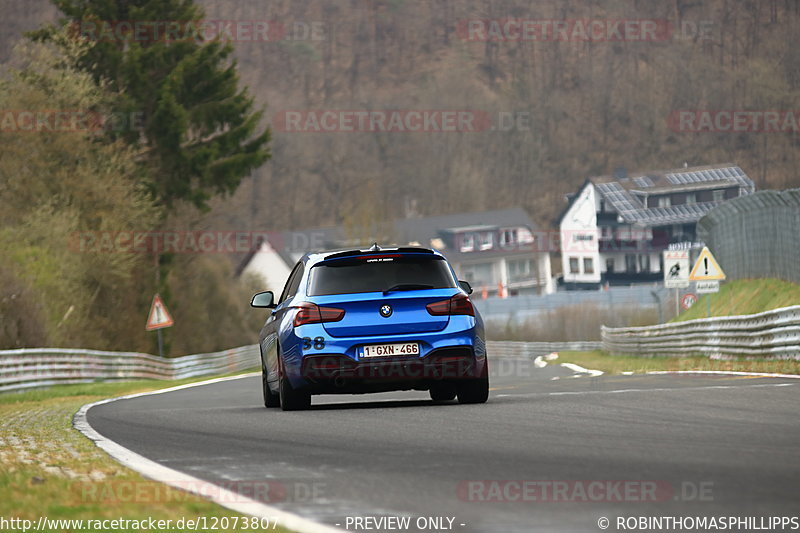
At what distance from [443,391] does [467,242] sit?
11244cm

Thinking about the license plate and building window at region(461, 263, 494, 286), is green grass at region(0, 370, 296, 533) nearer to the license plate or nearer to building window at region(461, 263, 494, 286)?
the license plate

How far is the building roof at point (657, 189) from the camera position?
95.3m

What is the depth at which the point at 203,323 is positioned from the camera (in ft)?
231

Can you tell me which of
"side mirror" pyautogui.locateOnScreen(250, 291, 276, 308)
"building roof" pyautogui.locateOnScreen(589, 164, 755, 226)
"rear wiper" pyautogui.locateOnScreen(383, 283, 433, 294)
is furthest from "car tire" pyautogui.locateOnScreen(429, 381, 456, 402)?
"building roof" pyautogui.locateOnScreen(589, 164, 755, 226)

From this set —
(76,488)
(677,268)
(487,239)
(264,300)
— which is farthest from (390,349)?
(487,239)

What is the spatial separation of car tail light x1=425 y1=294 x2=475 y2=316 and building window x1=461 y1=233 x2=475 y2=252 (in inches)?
4427

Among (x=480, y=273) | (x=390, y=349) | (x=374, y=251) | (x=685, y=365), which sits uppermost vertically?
(x=374, y=251)

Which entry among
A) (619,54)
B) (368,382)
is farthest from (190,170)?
(619,54)

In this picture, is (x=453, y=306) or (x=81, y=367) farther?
(x=81, y=367)

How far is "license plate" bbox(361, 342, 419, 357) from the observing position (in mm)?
12938

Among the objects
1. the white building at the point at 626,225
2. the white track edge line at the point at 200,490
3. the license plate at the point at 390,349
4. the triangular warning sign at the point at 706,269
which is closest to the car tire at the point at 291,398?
the license plate at the point at 390,349

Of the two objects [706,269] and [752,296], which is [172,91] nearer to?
[752,296]

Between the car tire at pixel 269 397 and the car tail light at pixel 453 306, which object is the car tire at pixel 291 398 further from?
the car tail light at pixel 453 306

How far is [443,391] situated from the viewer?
46.8ft
